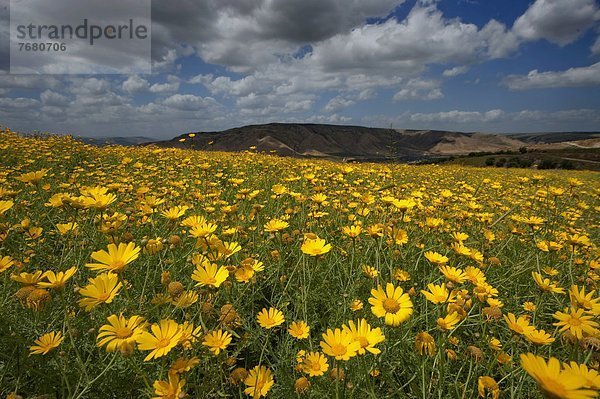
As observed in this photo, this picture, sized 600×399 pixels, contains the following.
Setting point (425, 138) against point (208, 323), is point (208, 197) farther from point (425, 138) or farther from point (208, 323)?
point (425, 138)

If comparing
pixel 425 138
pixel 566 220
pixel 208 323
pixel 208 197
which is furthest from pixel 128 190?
pixel 425 138

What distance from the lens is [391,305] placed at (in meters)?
1.24

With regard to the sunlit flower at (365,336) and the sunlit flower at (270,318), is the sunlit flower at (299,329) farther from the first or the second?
the sunlit flower at (365,336)

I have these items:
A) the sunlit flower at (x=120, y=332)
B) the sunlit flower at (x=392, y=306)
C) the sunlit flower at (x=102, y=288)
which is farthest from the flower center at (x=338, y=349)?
the sunlit flower at (x=102, y=288)

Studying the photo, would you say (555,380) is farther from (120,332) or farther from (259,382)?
(120,332)

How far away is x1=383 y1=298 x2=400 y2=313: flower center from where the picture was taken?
1.23 m

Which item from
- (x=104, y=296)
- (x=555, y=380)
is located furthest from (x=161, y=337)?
(x=555, y=380)

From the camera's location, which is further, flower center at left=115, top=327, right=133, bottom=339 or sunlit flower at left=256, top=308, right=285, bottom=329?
sunlit flower at left=256, top=308, right=285, bottom=329

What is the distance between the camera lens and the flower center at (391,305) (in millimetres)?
1227

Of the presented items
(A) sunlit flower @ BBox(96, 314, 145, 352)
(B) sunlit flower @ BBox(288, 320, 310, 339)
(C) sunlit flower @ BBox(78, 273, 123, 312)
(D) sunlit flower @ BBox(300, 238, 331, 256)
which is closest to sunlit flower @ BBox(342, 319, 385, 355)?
(B) sunlit flower @ BBox(288, 320, 310, 339)

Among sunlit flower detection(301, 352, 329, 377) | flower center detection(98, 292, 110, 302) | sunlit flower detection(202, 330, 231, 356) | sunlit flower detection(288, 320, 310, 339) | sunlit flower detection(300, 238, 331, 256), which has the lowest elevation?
sunlit flower detection(301, 352, 329, 377)

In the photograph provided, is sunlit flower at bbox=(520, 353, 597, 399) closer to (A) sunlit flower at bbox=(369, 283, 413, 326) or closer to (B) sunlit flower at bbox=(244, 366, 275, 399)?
(A) sunlit flower at bbox=(369, 283, 413, 326)

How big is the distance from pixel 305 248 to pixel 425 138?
526 feet

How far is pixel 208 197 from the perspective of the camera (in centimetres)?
330
